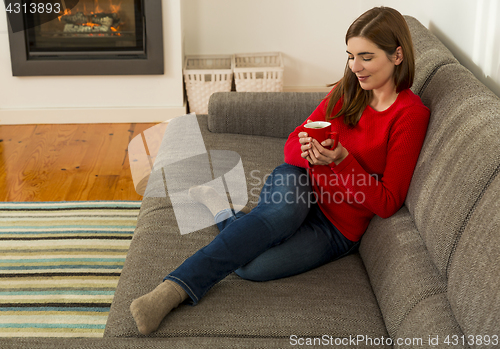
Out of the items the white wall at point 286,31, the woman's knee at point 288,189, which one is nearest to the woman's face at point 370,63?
the woman's knee at point 288,189

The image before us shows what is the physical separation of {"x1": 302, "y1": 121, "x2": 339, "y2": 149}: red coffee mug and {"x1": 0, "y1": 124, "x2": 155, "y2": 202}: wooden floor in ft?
4.38

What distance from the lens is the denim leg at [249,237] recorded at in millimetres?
→ 1170

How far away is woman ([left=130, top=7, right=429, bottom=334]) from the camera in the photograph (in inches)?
48.4

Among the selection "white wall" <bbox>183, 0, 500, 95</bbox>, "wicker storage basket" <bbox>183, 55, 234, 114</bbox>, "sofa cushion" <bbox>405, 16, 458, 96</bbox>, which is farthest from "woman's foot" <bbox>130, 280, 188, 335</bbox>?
"white wall" <bbox>183, 0, 500, 95</bbox>

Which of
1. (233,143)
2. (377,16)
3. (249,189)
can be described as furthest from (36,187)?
(377,16)

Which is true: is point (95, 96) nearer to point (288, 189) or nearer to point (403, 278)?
point (288, 189)

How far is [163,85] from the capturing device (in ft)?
10.5

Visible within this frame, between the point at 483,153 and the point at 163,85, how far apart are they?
2.52 metres

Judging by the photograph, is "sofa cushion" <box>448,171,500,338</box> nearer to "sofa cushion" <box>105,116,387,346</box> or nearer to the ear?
"sofa cushion" <box>105,116,387,346</box>

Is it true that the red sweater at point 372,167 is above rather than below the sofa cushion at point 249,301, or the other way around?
above

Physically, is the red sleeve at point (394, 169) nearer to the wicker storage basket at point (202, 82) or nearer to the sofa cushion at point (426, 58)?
the sofa cushion at point (426, 58)

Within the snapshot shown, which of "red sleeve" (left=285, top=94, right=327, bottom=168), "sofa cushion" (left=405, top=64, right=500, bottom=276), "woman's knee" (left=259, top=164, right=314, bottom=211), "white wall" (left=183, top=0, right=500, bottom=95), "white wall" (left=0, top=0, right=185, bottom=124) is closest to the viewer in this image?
"sofa cushion" (left=405, top=64, right=500, bottom=276)

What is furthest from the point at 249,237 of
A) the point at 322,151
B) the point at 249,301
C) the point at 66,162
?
the point at 66,162

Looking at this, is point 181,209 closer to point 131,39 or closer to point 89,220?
point 89,220
